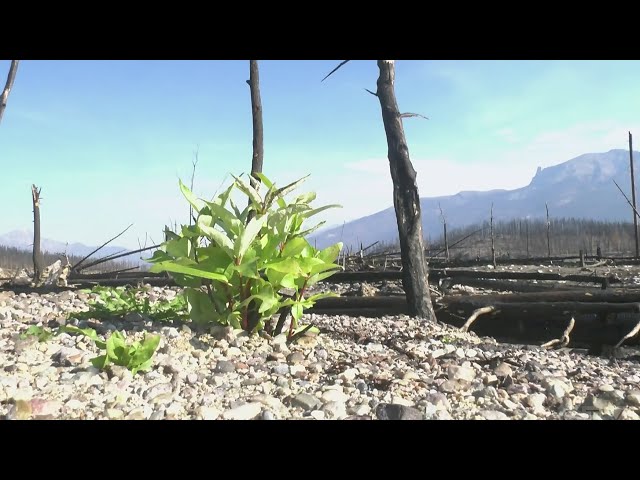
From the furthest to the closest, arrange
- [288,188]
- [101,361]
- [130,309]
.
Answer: [130,309]
[288,188]
[101,361]

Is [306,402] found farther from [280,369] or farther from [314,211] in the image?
[314,211]

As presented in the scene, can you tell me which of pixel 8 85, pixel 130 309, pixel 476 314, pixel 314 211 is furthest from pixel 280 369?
pixel 8 85

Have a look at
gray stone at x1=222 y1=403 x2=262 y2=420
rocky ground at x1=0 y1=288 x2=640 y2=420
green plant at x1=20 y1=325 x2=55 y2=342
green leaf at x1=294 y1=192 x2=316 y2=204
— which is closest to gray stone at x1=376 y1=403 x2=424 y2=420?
rocky ground at x1=0 y1=288 x2=640 y2=420

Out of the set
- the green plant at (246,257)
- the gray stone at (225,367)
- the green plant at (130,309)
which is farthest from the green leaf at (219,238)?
the green plant at (130,309)

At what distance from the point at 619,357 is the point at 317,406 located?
3.93 metres

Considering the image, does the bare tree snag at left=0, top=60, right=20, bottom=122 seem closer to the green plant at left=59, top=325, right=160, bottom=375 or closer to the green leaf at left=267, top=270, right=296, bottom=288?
the green leaf at left=267, top=270, right=296, bottom=288

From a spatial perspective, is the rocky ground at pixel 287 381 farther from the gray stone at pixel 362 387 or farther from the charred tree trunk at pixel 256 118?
the charred tree trunk at pixel 256 118

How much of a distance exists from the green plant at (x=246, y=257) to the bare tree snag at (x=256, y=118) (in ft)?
16.4

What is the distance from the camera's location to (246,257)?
3100 mm

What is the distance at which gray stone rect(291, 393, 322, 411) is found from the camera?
2148mm

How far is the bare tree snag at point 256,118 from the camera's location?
329 inches

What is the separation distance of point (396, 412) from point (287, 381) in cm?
68
